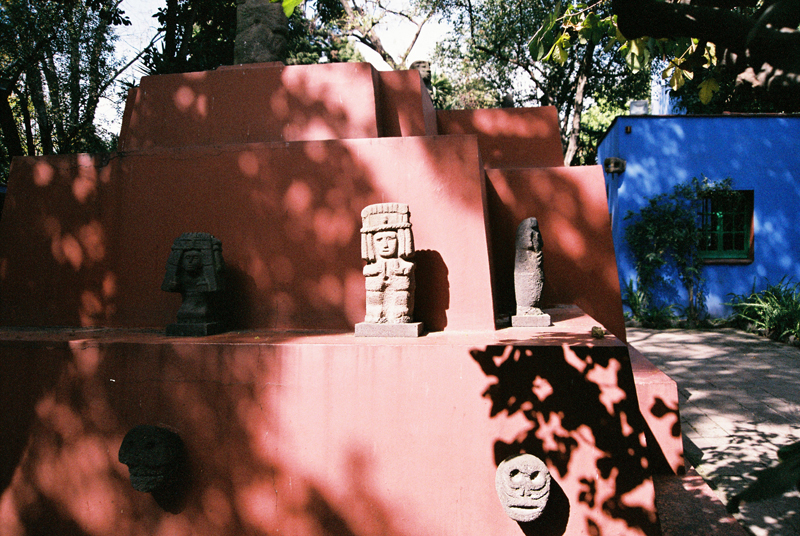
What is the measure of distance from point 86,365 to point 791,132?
1244cm

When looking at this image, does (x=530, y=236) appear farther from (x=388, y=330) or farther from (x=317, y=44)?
(x=317, y=44)

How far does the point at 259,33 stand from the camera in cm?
554

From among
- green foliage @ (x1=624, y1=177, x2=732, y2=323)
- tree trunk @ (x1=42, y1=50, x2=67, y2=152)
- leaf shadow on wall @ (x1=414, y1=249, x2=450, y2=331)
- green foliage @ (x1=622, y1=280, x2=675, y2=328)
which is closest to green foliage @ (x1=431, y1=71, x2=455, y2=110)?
green foliage @ (x1=624, y1=177, x2=732, y2=323)

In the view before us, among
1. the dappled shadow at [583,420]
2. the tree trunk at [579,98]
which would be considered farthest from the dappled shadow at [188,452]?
the tree trunk at [579,98]

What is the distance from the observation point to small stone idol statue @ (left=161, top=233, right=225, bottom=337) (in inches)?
145

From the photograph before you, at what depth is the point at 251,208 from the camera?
4.08 metres

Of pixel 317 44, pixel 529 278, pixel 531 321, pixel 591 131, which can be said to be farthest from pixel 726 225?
pixel 317 44

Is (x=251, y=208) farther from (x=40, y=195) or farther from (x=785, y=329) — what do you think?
(x=785, y=329)

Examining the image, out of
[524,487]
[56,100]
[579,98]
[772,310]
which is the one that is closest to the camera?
[524,487]

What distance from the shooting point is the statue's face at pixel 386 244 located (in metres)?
3.50

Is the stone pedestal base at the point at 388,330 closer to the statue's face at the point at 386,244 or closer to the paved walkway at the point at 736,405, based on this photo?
the statue's face at the point at 386,244

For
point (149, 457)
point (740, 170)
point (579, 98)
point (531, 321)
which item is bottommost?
point (149, 457)

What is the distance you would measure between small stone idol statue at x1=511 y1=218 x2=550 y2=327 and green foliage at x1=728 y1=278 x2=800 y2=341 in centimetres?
732

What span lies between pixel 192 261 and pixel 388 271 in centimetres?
139
